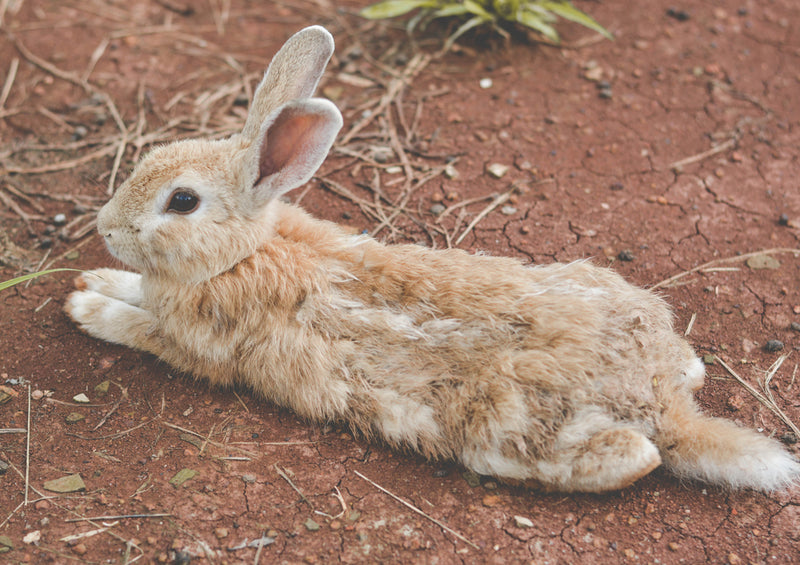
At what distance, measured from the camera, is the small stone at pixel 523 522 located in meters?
3.29

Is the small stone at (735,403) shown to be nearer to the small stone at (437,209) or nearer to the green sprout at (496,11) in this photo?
the small stone at (437,209)

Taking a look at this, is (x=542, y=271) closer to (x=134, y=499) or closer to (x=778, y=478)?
(x=778, y=478)

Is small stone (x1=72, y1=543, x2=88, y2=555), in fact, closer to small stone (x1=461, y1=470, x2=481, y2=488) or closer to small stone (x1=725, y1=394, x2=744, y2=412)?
small stone (x1=461, y1=470, x2=481, y2=488)

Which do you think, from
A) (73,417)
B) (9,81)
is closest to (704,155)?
(73,417)

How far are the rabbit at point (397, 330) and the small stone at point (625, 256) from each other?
98 centimetres

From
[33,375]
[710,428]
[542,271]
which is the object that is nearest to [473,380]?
[542,271]

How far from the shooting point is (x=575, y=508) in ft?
11.1

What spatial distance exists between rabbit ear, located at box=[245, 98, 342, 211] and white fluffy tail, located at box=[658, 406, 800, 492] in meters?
2.05

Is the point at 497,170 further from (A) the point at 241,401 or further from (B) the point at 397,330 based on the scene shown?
(A) the point at 241,401

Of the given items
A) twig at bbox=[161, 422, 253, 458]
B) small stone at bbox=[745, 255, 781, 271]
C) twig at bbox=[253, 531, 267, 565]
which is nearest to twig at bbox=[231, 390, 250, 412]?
twig at bbox=[161, 422, 253, 458]

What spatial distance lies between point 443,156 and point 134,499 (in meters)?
3.16

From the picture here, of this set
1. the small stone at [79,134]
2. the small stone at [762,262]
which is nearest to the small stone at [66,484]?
the small stone at [79,134]

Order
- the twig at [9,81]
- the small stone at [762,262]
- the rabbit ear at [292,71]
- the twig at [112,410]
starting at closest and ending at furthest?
the twig at [112,410] → the rabbit ear at [292,71] → the small stone at [762,262] → the twig at [9,81]

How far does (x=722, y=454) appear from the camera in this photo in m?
3.26
